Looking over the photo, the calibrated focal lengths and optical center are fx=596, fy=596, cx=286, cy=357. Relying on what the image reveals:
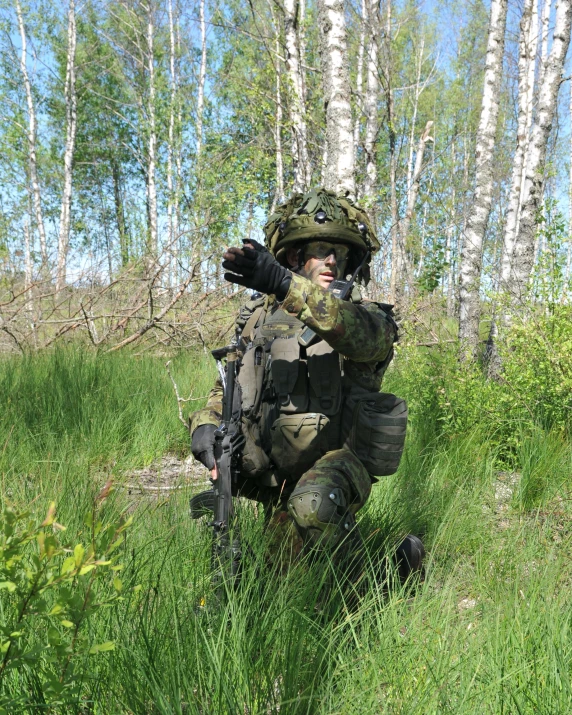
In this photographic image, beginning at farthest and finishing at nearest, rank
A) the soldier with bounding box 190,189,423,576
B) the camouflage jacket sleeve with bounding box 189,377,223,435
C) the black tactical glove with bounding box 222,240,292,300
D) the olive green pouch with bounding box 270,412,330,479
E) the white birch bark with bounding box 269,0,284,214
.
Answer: the white birch bark with bounding box 269,0,284,214 → the camouflage jacket sleeve with bounding box 189,377,223,435 → the olive green pouch with bounding box 270,412,330,479 → the soldier with bounding box 190,189,423,576 → the black tactical glove with bounding box 222,240,292,300

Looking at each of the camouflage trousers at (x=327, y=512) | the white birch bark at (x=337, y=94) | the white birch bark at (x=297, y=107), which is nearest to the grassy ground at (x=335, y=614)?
the camouflage trousers at (x=327, y=512)

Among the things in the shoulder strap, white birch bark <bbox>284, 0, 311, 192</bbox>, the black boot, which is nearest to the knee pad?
the black boot

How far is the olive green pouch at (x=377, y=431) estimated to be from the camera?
243cm

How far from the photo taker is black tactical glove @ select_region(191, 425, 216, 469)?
252 centimetres

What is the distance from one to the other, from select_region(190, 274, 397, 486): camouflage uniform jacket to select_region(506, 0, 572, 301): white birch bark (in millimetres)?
4325

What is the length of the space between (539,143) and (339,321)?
5.97 metres

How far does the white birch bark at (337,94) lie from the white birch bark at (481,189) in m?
2.89

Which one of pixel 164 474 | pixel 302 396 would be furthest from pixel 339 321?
pixel 164 474

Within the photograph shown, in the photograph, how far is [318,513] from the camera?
2188 mm

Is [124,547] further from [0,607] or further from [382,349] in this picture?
[382,349]

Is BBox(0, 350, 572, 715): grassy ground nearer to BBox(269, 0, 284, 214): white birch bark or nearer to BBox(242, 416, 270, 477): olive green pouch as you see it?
BBox(242, 416, 270, 477): olive green pouch

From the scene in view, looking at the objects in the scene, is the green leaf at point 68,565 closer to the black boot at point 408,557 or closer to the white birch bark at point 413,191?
the black boot at point 408,557

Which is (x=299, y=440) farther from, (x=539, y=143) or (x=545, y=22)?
(x=545, y=22)

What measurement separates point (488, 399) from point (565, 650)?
271 cm
